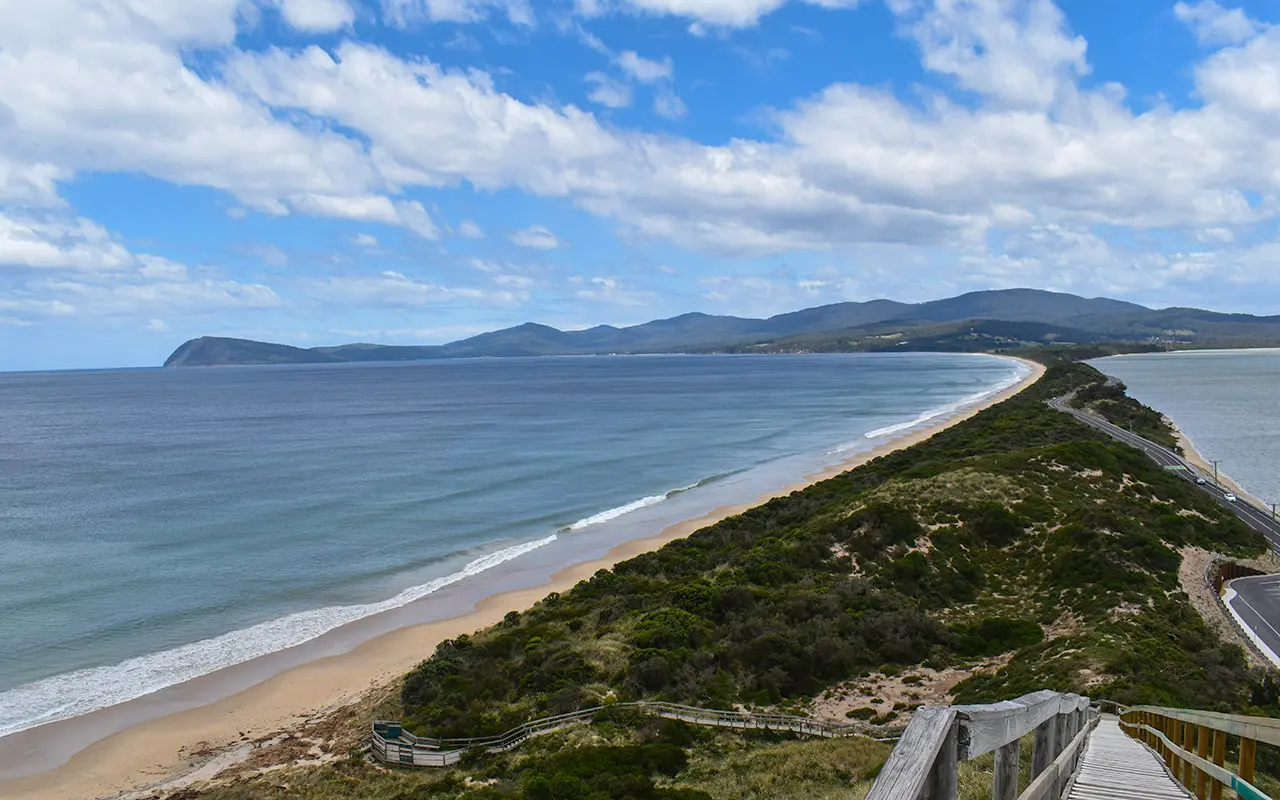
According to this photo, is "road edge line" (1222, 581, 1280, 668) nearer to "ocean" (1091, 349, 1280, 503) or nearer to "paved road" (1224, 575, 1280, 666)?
"paved road" (1224, 575, 1280, 666)

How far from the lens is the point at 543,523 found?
1852 inches

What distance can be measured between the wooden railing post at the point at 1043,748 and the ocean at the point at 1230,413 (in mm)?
61752

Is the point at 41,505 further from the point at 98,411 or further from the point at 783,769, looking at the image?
the point at 98,411

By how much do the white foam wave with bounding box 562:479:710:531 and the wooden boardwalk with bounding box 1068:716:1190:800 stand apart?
127 ft

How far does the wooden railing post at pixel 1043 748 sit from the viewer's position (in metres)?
4.49

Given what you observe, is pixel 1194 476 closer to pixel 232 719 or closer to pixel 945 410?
pixel 945 410

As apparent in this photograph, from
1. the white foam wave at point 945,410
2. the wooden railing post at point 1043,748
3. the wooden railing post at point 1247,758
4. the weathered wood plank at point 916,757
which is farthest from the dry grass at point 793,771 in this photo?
the white foam wave at point 945,410

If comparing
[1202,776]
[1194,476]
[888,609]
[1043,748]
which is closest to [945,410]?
[1194,476]

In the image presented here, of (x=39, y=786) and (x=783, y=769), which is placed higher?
(x=783, y=769)

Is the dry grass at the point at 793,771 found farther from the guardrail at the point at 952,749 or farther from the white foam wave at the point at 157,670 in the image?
the white foam wave at the point at 157,670

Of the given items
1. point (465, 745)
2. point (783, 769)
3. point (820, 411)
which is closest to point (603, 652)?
point (465, 745)

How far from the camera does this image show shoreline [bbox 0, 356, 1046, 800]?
789 inches

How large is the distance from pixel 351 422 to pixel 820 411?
2411 inches

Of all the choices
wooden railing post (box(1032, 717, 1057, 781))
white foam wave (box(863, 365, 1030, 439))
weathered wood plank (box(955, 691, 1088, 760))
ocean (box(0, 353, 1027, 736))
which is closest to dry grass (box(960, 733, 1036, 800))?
wooden railing post (box(1032, 717, 1057, 781))
